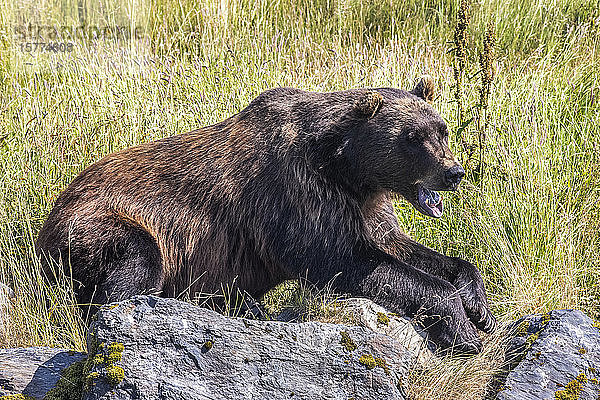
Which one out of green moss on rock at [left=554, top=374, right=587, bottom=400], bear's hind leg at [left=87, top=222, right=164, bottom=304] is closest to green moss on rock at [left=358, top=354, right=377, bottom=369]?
green moss on rock at [left=554, top=374, right=587, bottom=400]

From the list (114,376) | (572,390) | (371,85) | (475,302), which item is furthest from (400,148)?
(371,85)

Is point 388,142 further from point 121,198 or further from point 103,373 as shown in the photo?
point 103,373

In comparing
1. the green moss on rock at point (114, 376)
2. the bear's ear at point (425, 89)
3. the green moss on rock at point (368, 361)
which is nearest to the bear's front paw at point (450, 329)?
the green moss on rock at point (368, 361)

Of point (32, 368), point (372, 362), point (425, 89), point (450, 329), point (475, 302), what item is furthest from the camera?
Result: point (425, 89)

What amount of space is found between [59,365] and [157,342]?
77 cm

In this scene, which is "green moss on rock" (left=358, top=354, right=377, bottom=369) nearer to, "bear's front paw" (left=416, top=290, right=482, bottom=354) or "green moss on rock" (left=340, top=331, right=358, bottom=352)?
"green moss on rock" (left=340, top=331, right=358, bottom=352)

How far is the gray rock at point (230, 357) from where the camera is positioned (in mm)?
3463

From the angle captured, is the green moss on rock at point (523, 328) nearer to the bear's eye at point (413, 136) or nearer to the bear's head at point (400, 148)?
the bear's head at point (400, 148)

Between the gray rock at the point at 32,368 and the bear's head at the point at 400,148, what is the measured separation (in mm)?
2217

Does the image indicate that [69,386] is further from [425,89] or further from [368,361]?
[425,89]

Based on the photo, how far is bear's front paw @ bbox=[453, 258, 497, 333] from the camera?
488 centimetres

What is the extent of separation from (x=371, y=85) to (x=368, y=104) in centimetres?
297

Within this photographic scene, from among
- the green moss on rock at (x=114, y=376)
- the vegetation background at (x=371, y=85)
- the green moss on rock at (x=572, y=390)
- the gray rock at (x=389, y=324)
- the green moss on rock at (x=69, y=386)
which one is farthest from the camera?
the vegetation background at (x=371, y=85)

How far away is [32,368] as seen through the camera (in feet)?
13.0
